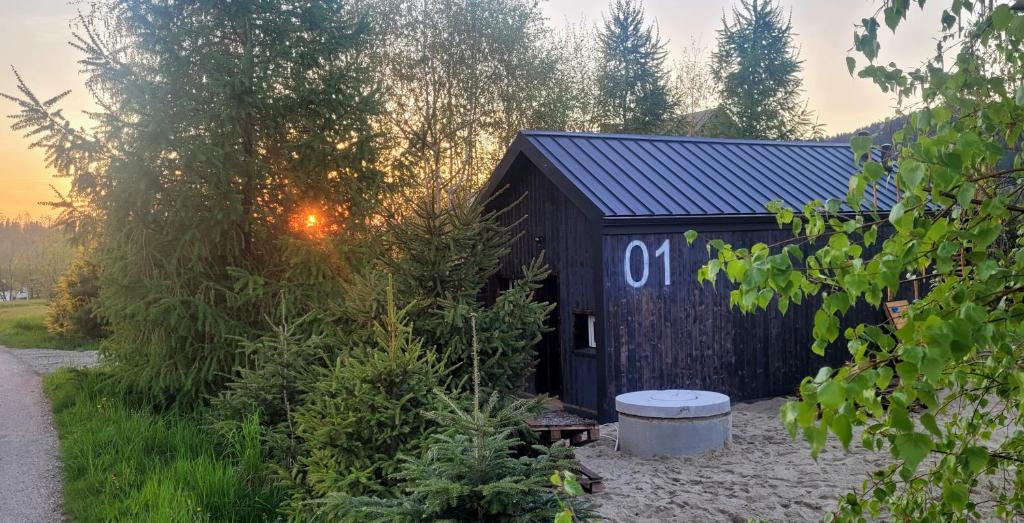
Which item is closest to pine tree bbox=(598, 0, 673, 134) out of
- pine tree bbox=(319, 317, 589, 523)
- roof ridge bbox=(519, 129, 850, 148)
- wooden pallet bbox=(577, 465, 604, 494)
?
roof ridge bbox=(519, 129, 850, 148)

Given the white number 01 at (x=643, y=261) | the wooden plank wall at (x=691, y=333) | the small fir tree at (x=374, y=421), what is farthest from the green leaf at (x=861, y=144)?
the white number 01 at (x=643, y=261)

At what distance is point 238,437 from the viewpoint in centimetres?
725

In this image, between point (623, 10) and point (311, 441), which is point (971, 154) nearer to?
point (311, 441)

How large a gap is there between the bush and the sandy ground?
56.8 feet

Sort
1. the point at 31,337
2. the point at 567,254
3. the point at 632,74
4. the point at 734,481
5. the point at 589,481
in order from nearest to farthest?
the point at 589,481
the point at 734,481
the point at 567,254
the point at 31,337
the point at 632,74

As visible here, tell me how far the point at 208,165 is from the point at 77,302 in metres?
13.3

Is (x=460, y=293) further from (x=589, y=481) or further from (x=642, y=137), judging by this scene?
(x=642, y=137)

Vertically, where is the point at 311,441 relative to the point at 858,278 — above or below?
below

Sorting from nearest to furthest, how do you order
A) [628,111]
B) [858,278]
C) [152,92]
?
[858,278] < [152,92] < [628,111]

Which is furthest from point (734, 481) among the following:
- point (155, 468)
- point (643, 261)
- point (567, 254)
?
point (155, 468)

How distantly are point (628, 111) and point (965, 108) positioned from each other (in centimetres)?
3286

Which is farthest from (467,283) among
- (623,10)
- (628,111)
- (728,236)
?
(623,10)

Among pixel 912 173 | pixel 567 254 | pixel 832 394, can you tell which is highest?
pixel 567 254

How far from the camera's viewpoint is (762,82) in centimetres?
3600
